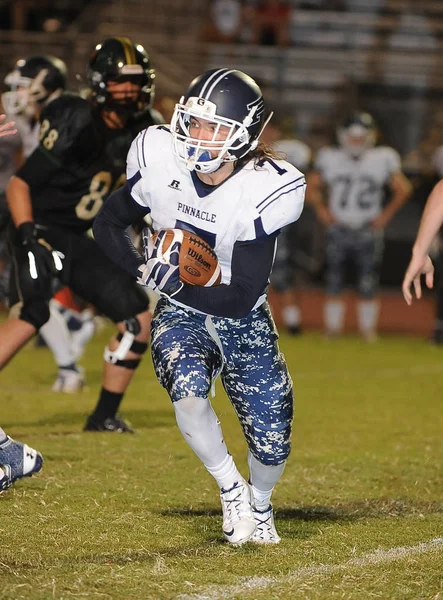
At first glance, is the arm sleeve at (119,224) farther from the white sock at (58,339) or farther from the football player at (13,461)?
the white sock at (58,339)

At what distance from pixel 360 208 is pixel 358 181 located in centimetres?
27

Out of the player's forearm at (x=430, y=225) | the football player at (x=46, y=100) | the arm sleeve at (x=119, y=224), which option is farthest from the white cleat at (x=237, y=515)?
the football player at (x=46, y=100)

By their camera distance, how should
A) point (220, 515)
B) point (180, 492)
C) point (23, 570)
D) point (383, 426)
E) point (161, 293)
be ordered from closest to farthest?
point (23, 570) → point (161, 293) → point (220, 515) → point (180, 492) → point (383, 426)

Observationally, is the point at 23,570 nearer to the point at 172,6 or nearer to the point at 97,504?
the point at 97,504

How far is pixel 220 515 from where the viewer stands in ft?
12.3

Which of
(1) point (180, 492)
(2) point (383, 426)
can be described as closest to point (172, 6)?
(2) point (383, 426)

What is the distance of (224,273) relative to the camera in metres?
3.58

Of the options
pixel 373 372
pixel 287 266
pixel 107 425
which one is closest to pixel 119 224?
pixel 107 425

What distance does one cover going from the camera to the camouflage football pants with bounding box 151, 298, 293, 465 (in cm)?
342

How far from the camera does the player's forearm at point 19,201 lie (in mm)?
4742

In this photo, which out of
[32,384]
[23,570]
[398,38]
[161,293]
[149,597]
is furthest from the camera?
[398,38]

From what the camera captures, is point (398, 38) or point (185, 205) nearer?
point (185, 205)

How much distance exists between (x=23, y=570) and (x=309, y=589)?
774mm

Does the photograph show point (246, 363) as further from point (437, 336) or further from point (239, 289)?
point (437, 336)
